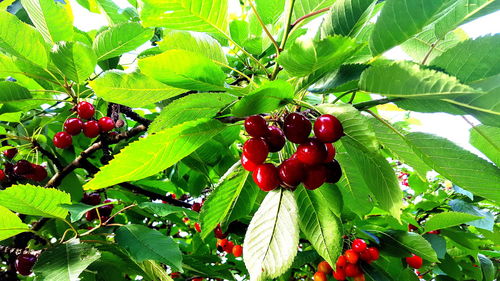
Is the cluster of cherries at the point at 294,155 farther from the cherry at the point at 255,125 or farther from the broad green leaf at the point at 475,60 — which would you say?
the broad green leaf at the point at 475,60

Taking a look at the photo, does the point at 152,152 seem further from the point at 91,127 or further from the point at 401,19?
the point at 91,127

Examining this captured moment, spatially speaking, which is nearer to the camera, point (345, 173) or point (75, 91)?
point (345, 173)

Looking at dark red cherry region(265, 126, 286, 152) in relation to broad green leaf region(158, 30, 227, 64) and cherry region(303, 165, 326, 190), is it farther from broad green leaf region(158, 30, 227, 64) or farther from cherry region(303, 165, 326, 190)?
broad green leaf region(158, 30, 227, 64)

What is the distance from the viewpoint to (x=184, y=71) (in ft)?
1.99

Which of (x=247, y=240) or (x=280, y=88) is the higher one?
(x=280, y=88)

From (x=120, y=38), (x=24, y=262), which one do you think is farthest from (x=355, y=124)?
(x=24, y=262)

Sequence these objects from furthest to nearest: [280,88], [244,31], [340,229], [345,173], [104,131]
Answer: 1. [104,131]
2. [244,31]
3. [345,173]
4. [340,229]
5. [280,88]

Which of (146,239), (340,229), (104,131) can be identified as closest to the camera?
(340,229)

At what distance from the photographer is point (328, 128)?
619 millimetres

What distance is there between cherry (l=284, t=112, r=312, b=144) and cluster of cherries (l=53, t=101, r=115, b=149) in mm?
995

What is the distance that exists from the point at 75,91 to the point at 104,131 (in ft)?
0.84

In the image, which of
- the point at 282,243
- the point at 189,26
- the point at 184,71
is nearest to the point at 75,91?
the point at 189,26

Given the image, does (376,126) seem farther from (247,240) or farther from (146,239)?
(146,239)

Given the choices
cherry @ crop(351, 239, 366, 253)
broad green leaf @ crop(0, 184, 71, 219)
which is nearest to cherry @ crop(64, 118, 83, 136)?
broad green leaf @ crop(0, 184, 71, 219)
